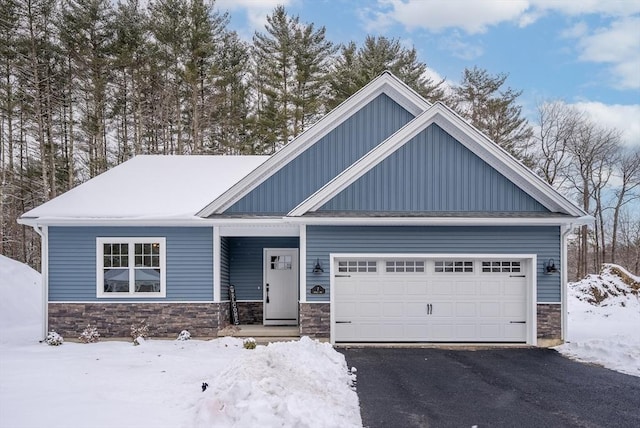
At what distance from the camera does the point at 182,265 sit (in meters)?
11.5

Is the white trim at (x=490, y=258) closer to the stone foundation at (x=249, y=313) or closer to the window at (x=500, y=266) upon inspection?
the window at (x=500, y=266)

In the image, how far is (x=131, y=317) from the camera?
1139cm

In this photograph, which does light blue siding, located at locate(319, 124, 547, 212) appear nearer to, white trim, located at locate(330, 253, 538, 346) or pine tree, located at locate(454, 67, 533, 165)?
white trim, located at locate(330, 253, 538, 346)

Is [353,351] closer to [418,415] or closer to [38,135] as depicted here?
[418,415]

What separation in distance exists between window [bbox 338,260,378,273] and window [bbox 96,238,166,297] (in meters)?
4.30

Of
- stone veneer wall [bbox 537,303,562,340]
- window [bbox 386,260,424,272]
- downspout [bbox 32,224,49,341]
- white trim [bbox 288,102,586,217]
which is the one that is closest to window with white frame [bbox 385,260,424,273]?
window [bbox 386,260,424,272]

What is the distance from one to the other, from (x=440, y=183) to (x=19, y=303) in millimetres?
14055

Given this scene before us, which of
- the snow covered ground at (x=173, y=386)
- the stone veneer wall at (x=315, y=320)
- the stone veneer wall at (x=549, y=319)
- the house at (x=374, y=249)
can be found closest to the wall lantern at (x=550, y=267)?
the house at (x=374, y=249)

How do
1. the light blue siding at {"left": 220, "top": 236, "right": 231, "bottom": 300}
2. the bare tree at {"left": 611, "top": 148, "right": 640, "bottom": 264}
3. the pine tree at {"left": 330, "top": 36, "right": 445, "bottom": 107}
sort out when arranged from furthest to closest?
the bare tree at {"left": 611, "top": 148, "right": 640, "bottom": 264}
the pine tree at {"left": 330, "top": 36, "right": 445, "bottom": 107}
the light blue siding at {"left": 220, "top": 236, "right": 231, "bottom": 300}

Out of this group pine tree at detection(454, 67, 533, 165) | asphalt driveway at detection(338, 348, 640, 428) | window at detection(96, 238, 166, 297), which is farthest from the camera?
pine tree at detection(454, 67, 533, 165)

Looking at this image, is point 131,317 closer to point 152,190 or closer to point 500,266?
point 152,190

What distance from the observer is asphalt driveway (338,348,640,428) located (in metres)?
6.13

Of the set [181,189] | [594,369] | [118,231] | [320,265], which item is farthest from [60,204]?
[594,369]

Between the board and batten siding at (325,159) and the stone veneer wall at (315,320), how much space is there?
8.31 feet
